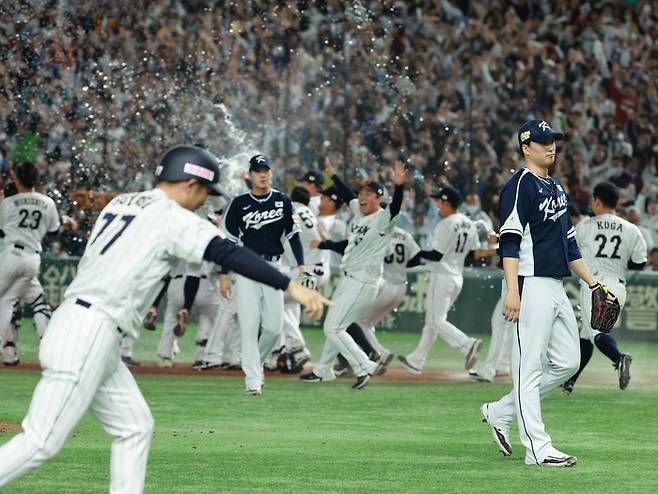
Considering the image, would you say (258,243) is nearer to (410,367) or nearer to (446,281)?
(410,367)

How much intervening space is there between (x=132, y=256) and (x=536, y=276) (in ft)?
11.7

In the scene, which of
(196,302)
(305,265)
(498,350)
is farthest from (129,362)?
(498,350)

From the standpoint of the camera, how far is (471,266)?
23.0m

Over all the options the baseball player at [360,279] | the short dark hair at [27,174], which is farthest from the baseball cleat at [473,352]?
the short dark hair at [27,174]

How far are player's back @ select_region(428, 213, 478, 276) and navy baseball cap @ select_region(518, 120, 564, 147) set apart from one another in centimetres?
704

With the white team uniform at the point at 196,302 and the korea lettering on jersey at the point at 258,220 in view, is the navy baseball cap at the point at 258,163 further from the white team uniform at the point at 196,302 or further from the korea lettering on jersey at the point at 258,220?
the white team uniform at the point at 196,302

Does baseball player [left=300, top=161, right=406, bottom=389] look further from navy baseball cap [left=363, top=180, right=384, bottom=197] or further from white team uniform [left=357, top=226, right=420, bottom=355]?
white team uniform [left=357, top=226, right=420, bottom=355]

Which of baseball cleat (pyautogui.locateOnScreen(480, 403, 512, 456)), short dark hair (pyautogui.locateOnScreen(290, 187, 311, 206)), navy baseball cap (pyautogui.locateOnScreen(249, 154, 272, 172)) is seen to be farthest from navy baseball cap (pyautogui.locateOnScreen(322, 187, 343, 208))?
baseball cleat (pyautogui.locateOnScreen(480, 403, 512, 456))

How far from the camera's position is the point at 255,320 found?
13.5 m

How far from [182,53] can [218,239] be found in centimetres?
2046

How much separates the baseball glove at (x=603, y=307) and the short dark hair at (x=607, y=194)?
3.68 m

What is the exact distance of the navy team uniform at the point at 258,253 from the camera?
1345cm

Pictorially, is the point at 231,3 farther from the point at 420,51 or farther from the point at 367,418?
the point at 367,418

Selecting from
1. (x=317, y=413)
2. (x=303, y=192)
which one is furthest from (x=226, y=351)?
(x=317, y=413)
